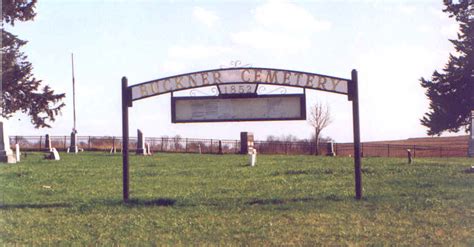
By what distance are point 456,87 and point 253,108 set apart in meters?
37.0

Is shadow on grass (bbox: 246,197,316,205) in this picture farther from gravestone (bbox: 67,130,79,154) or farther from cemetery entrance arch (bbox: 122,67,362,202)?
gravestone (bbox: 67,130,79,154)

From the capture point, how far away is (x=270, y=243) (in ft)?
27.7

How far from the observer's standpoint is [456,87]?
152 feet

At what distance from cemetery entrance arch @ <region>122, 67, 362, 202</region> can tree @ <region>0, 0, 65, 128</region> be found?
2494cm

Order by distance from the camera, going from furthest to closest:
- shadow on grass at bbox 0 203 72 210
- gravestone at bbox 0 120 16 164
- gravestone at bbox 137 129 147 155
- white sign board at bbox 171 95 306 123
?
gravestone at bbox 137 129 147 155 < gravestone at bbox 0 120 16 164 < white sign board at bbox 171 95 306 123 < shadow on grass at bbox 0 203 72 210

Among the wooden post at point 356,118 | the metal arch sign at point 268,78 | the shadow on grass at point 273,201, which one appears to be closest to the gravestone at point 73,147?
the metal arch sign at point 268,78

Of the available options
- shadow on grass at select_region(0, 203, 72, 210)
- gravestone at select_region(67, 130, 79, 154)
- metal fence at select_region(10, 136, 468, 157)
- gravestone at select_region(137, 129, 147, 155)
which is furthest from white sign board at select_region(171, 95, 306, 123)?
metal fence at select_region(10, 136, 468, 157)

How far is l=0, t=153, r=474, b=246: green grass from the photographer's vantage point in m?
8.95

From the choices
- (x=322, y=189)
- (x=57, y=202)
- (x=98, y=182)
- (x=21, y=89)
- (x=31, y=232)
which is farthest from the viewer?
(x=21, y=89)

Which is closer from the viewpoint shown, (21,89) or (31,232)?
(31,232)

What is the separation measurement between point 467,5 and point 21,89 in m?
30.4

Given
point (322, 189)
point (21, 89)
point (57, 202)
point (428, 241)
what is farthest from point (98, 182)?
point (21, 89)

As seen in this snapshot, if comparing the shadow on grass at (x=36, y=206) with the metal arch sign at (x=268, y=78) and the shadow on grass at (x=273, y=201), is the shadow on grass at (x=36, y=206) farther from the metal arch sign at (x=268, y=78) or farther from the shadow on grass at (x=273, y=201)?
the shadow on grass at (x=273, y=201)

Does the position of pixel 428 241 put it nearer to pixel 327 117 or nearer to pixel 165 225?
pixel 165 225
